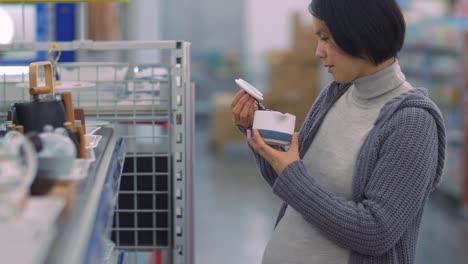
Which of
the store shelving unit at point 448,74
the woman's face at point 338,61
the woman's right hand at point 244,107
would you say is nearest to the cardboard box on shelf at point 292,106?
the store shelving unit at point 448,74

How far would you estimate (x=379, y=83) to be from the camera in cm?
184

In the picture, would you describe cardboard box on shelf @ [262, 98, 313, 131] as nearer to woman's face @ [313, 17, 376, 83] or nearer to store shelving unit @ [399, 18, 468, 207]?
store shelving unit @ [399, 18, 468, 207]

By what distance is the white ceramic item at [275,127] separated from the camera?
192 centimetres

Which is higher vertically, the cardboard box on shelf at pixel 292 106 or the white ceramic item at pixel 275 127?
the white ceramic item at pixel 275 127

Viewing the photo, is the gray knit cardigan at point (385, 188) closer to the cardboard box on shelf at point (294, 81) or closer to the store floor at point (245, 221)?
the store floor at point (245, 221)

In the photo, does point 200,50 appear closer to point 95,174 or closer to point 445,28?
point 445,28

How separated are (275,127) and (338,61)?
9.4 inches

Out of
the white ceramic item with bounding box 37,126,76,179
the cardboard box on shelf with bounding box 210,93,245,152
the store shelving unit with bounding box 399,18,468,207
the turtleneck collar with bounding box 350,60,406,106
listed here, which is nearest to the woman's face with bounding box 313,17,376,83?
the turtleneck collar with bounding box 350,60,406,106

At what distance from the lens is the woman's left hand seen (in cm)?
184

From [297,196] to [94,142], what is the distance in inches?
20.6

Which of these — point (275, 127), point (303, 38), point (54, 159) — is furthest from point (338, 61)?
point (303, 38)

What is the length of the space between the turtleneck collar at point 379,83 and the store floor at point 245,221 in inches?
116

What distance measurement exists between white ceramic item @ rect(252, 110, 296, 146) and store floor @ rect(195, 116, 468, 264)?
2.86 m

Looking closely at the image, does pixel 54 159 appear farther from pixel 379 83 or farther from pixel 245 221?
pixel 245 221
